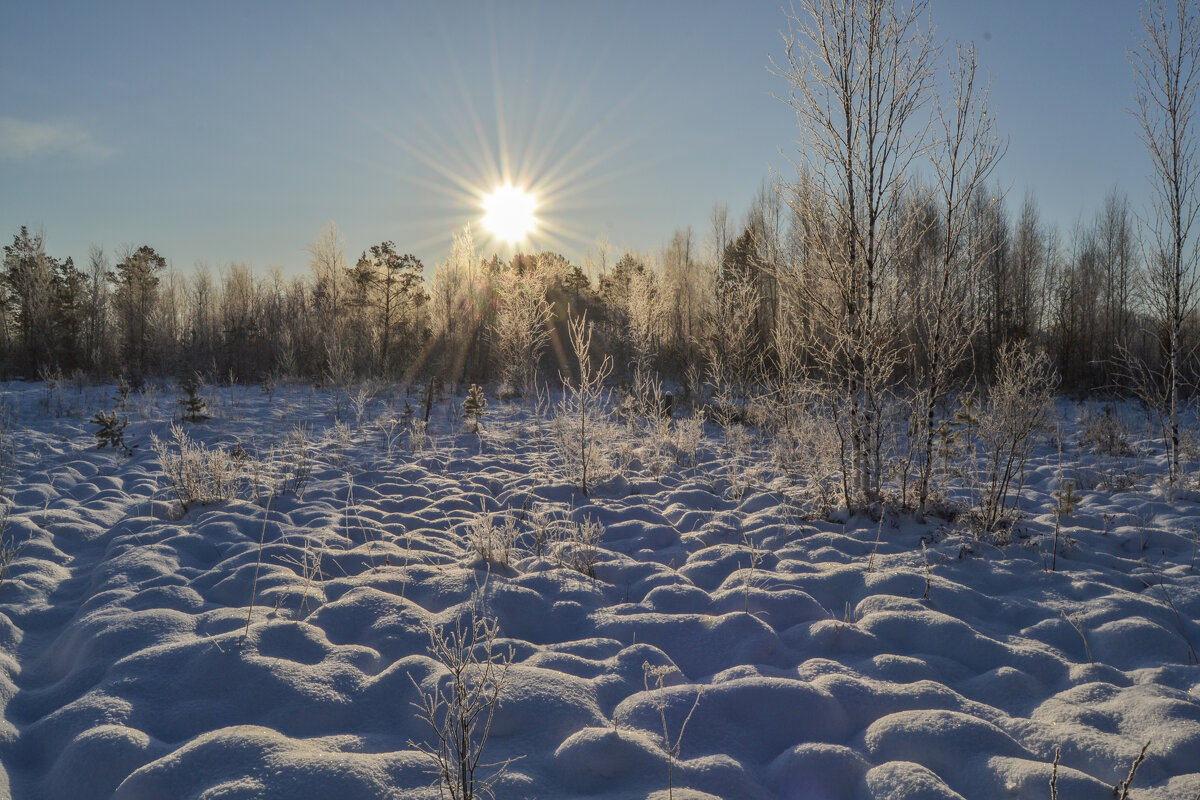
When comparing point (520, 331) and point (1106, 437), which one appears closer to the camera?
point (1106, 437)

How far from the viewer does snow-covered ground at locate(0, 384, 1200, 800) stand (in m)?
1.83

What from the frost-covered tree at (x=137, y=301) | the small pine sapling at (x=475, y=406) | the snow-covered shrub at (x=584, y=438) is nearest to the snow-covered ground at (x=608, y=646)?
the snow-covered shrub at (x=584, y=438)

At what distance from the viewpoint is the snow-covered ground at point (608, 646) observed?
1.83 metres

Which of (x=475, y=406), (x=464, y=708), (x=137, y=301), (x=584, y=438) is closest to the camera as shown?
(x=464, y=708)

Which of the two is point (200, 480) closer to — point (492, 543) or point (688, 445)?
point (492, 543)

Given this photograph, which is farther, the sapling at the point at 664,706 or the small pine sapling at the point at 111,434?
the small pine sapling at the point at 111,434

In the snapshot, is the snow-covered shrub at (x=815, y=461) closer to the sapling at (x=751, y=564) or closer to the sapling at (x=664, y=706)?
the sapling at (x=751, y=564)

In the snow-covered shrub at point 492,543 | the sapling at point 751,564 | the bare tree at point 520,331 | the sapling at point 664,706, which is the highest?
the bare tree at point 520,331

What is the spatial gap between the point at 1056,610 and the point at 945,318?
7.12ft

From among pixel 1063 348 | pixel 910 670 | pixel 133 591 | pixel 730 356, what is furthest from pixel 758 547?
pixel 1063 348

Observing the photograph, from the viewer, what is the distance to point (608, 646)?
264 cm

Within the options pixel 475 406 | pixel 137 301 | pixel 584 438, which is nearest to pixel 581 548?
pixel 584 438

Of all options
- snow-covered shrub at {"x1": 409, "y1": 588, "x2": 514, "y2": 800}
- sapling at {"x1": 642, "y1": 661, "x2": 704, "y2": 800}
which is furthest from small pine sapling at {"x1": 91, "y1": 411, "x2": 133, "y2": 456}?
sapling at {"x1": 642, "y1": 661, "x2": 704, "y2": 800}

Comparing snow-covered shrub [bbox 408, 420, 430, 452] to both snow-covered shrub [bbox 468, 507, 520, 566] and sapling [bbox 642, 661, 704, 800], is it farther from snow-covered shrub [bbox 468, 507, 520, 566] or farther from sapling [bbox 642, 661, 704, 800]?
sapling [bbox 642, 661, 704, 800]
